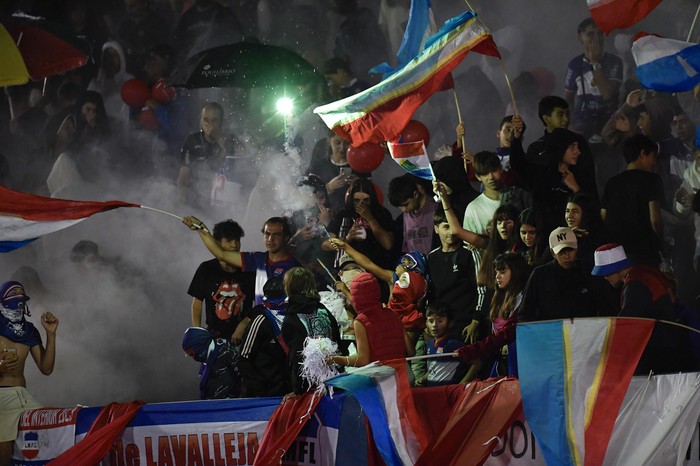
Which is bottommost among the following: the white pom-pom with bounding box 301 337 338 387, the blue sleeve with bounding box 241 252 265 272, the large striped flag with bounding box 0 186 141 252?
the white pom-pom with bounding box 301 337 338 387

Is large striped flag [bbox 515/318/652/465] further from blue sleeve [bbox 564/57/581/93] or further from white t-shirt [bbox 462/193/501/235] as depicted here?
blue sleeve [bbox 564/57/581/93]

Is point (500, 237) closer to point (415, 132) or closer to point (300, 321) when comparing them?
point (300, 321)

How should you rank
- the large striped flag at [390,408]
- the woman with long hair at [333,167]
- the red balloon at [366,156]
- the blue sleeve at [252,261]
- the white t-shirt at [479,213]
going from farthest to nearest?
the woman with long hair at [333,167]
the red balloon at [366,156]
the blue sleeve at [252,261]
the white t-shirt at [479,213]
the large striped flag at [390,408]

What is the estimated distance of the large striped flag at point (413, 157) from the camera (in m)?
9.18

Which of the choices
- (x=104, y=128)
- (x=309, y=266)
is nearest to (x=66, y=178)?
(x=104, y=128)

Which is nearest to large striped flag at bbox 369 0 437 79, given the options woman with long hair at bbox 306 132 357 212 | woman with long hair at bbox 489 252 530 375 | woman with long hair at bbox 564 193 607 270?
woman with long hair at bbox 306 132 357 212

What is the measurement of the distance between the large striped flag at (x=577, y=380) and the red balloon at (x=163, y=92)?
23.6 ft

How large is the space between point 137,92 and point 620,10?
20.6 ft

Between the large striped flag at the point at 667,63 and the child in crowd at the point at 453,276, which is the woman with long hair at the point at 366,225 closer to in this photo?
the child in crowd at the point at 453,276

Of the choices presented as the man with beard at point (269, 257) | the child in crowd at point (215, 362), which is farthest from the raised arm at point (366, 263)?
the child in crowd at point (215, 362)

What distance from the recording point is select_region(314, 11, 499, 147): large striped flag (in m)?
8.75

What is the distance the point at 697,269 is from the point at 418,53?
2884 mm

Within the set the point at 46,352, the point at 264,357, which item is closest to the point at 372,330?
the point at 264,357

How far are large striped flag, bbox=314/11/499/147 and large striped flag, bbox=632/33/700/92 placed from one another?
117 cm
